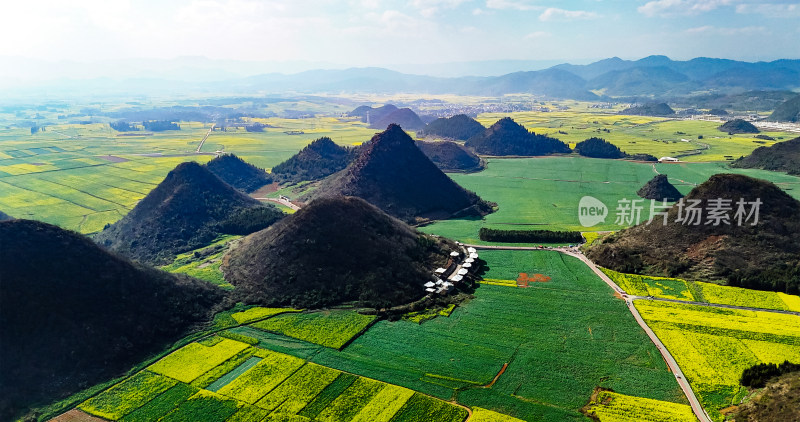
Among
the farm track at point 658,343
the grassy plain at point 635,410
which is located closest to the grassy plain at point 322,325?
the grassy plain at point 635,410

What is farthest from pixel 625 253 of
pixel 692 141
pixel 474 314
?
pixel 692 141

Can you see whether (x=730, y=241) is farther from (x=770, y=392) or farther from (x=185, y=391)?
(x=185, y=391)

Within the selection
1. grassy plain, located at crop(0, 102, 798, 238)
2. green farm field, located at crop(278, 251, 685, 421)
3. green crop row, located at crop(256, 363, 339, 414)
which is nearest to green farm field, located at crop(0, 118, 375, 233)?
grassy plain, located at crop(0, 102, 798, 238)

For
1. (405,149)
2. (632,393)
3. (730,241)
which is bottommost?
(632,393)

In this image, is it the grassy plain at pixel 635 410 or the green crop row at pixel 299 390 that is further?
the green crop row at pixel 299 390

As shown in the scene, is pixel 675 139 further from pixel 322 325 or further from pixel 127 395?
pixel 127 395

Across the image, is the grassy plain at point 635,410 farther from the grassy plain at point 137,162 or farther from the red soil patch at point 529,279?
the grassy plain at point 137,162

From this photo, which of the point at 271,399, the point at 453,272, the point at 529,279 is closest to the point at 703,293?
the point at 529,279

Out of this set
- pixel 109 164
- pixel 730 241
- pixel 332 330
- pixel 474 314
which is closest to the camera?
pixel 332 330

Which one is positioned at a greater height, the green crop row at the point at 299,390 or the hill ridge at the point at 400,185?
the hill ridge at the point at 400,185
